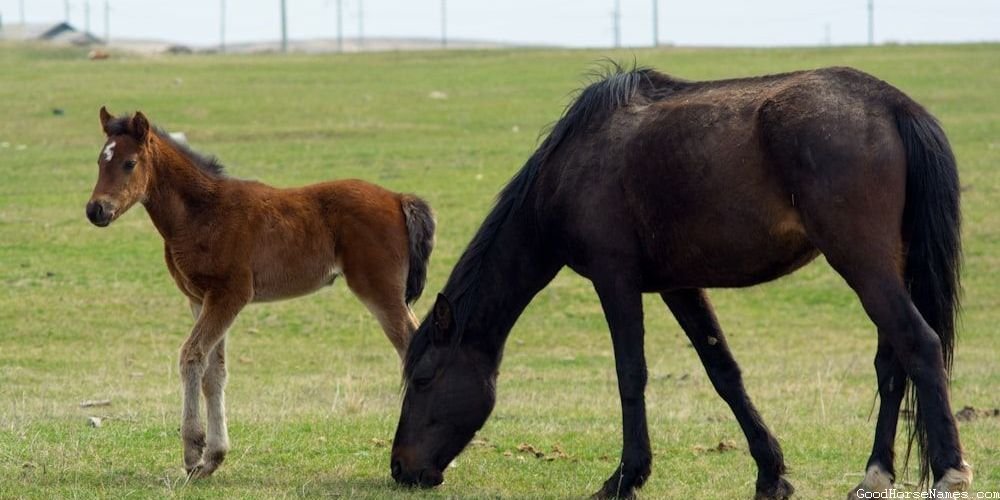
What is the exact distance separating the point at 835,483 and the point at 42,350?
1138 cm

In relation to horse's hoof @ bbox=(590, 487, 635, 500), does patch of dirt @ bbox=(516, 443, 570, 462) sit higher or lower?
lower

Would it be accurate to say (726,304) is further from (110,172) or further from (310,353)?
(110,172)

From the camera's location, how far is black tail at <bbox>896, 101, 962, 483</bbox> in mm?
6926

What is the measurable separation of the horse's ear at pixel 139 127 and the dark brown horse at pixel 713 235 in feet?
7.05

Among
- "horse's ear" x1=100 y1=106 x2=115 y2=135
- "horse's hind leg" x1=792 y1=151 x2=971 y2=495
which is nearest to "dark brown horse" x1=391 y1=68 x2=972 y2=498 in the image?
"horse's hind leg" x1=792 y1=151 x2=971 y2=495

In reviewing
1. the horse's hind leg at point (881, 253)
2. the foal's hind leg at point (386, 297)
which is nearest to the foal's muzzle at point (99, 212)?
the foal's hind leg at point (386, 297)

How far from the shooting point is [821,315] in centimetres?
2011

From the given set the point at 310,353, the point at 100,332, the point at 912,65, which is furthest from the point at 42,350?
the point at 912,65

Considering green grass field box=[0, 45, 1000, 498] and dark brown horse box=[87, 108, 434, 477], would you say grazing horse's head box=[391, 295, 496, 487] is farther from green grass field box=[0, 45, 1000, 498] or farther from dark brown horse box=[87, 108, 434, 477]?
dark brown horse box=[87, 108, 434, 477]

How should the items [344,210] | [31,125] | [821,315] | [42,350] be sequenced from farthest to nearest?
1. [31,125]
2. [821,315]
3. [42,350]
4. [344,210]

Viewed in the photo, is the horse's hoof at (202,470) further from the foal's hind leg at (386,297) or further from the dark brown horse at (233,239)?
the foal's hind leg at (386,297)

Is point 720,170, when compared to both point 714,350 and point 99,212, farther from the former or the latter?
point 99,212

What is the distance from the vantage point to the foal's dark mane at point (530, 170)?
800 centimetres

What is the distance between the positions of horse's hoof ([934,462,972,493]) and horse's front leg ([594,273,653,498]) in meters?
1.67
